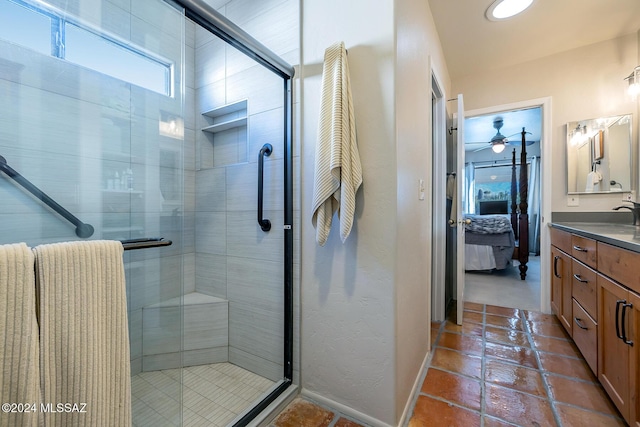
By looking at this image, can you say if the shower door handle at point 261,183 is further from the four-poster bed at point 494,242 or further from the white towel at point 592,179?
the four-poster bed at point 494,242

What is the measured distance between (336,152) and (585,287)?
6.07 ft

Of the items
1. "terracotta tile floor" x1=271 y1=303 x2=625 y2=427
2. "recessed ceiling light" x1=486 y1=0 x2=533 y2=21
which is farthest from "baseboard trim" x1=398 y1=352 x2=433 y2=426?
→ "recessed ceiling light" x1=486 y1=0 x2=533 y2=21

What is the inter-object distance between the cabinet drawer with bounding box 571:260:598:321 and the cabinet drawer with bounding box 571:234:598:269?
4 centimetres

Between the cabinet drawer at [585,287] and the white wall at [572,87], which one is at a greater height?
the white wall at [572,87]

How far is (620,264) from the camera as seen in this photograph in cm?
124

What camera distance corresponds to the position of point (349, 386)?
1.34m


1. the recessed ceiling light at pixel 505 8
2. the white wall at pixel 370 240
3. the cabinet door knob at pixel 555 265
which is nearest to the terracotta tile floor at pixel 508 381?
the white wall at pixel 370 240

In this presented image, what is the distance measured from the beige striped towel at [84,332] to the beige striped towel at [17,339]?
0.03 meters

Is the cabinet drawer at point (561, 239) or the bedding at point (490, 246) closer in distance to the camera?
the cabinet drawer at point (561, 239)

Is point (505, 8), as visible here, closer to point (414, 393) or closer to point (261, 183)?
point (261, 183)

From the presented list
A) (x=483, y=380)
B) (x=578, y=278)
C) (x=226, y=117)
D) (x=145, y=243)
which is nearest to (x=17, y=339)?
(x=145, y=243)

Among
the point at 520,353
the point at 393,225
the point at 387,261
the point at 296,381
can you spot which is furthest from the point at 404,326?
the point at 520,353

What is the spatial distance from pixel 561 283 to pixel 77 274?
10.2 ft

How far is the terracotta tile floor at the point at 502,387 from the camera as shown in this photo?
1.31 meters
